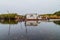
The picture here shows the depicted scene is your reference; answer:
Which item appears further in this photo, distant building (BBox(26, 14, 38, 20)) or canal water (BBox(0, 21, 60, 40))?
distant building (BBox(26, 14, 38, 20))

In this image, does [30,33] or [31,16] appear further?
[31,16]

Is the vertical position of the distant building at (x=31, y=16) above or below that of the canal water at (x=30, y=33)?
above

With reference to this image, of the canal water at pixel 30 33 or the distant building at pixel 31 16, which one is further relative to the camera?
the distant building at pixel 31 16

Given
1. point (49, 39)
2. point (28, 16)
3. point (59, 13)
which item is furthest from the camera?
point (59, 13)

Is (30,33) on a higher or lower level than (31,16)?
lower

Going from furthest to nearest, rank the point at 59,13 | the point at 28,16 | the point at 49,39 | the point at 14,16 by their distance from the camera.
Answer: the point at 59,13 < the point at 14,16 < the point at 28,16 < the point at 49,39

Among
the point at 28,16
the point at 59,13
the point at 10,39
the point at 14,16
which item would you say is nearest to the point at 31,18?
the point at 28,16

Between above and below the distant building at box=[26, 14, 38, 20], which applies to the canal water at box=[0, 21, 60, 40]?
below

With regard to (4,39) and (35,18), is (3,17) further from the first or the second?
(4,39)

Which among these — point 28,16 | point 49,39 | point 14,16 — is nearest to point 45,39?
point 49,39

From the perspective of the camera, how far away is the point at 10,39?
10336mm

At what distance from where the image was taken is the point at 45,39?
1005cm

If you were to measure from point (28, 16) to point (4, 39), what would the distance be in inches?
1187

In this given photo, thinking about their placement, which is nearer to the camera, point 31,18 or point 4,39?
point 4,39
